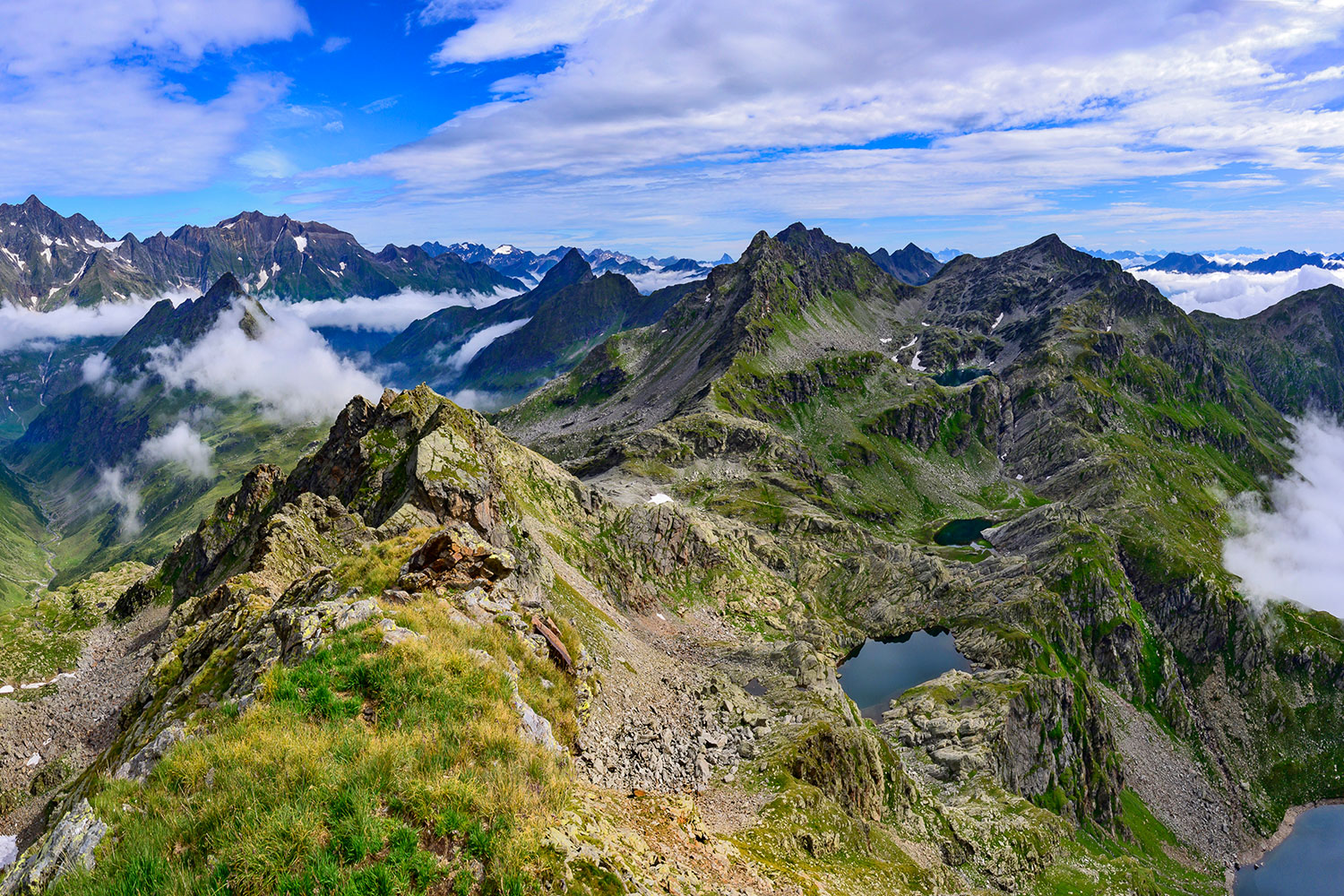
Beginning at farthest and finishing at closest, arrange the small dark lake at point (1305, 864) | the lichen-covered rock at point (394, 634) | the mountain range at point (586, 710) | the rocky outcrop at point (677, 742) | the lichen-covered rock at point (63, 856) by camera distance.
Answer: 1. the small dark lake at point (1305, 864)
2. the rocky outcrop at point (677, 742)
3. the lichen-covered rock at point (394, 634)
4. the mountain range at point (586, 710)
5. the lichen-covered rock at point (63, 856)

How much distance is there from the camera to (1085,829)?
99.8m

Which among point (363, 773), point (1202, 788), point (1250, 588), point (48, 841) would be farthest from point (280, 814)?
point (1250, 588)

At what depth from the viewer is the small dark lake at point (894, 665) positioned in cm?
9994

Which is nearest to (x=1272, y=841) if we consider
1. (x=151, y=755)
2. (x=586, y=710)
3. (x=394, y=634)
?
(x=586, y=710)

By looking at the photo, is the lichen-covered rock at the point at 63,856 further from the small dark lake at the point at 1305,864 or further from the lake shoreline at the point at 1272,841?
the small dark lake at the point at 1305,864

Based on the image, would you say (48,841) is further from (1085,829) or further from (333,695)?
(1085,829)

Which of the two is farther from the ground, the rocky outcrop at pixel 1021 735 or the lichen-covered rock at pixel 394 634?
the lichen-covered rock at pixel 394 634

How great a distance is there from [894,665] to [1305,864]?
10874 centimetres

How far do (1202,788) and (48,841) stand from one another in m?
197

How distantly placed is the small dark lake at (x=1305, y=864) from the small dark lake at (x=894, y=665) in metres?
76.0

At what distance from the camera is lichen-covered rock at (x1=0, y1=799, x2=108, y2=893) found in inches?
511

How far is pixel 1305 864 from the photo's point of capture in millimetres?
133250

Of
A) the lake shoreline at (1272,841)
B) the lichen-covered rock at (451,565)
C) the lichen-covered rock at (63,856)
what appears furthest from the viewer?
the lake shoreline at (1272,841)

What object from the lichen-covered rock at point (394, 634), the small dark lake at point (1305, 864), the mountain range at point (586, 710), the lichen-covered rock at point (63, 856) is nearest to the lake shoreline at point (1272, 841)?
the small dark lake at point (1305, 864)
